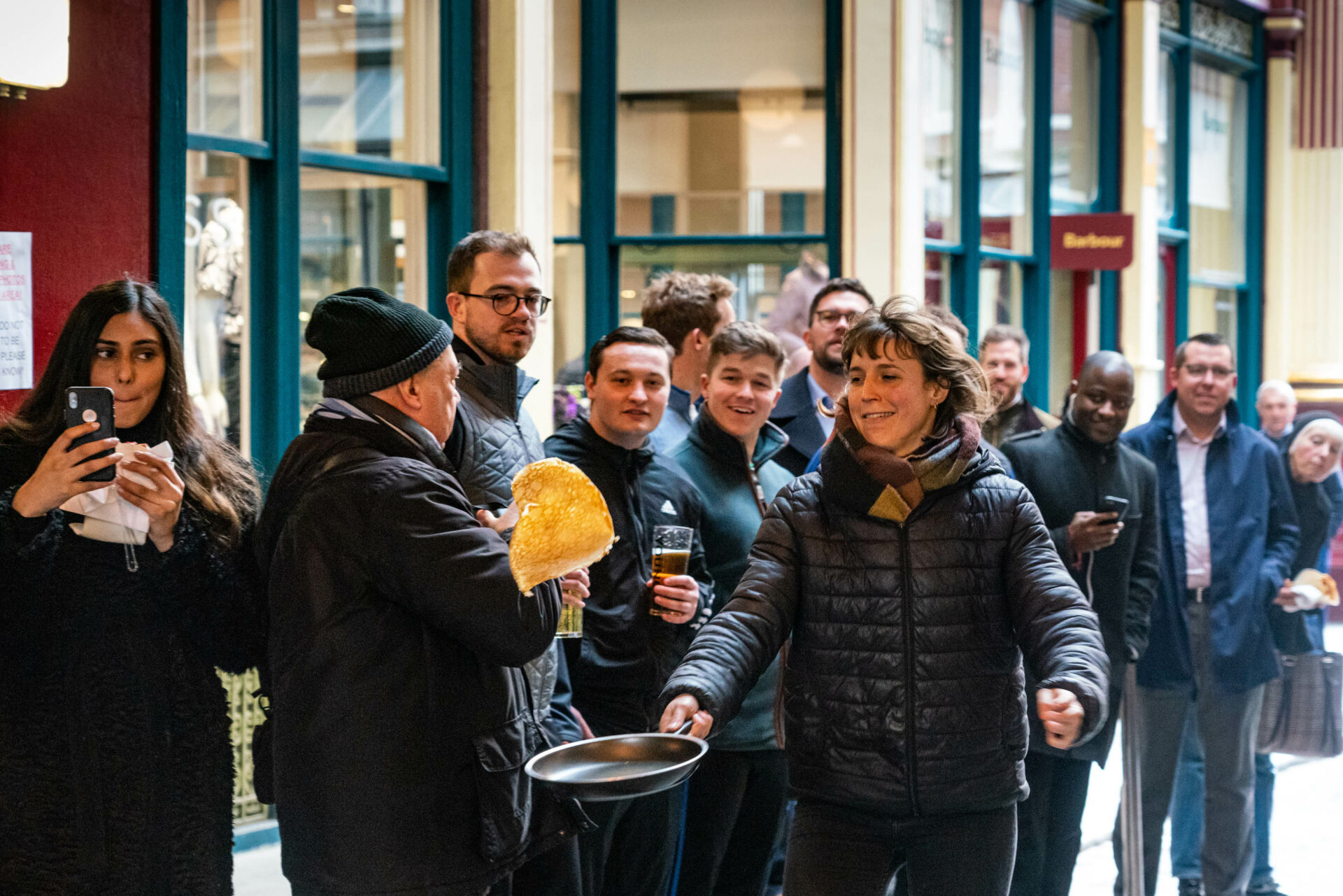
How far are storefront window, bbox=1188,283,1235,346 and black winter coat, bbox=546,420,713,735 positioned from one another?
452 inches

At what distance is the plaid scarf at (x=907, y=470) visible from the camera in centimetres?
334

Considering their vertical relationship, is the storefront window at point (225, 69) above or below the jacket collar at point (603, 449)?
above

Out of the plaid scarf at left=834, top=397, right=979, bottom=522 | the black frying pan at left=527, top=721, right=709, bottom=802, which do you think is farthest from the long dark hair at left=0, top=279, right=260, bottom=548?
the plaid scarf at left=834, top=397, right=979, bottom=522

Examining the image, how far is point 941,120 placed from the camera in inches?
427

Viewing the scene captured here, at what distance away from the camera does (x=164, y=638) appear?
328 cm

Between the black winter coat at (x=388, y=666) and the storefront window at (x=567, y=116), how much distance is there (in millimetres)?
5842

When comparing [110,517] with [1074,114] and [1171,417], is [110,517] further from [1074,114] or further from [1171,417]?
[1074,114]

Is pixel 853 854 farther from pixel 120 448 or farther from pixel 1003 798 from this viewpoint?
pixel 120 448

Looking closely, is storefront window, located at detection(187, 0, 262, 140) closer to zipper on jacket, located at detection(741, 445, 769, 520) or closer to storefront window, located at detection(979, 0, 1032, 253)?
zipper on jacket, located at detection(741, 445, 769, 520)

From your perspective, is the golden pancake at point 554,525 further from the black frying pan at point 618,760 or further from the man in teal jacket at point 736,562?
the man in teal jacket at point 736,562

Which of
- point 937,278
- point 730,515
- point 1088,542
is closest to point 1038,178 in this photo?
point 937,278

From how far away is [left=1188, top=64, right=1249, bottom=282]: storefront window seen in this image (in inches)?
580

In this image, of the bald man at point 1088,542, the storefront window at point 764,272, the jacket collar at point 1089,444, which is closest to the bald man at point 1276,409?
the storefront window at point 764,272

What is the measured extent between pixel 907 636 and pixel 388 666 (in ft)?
3.72
